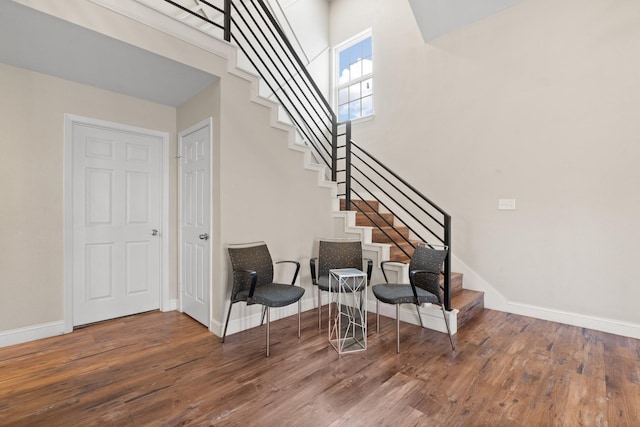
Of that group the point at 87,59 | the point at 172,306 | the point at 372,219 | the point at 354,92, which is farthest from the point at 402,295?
the point at 354,92

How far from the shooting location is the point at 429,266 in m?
2.75

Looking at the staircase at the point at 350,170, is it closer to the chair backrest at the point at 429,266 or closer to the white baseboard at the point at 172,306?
the chair backrest at the point at 429,266

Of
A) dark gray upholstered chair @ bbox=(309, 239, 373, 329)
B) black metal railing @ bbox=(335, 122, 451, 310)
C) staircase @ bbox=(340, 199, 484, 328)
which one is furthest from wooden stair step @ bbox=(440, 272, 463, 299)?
dark gray upholstered chair @ bbox=(309, 239, 373, 329)

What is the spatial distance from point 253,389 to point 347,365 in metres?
0.71

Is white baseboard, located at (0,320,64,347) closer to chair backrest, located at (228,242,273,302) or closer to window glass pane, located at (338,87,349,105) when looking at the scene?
chair backrest, located at (228,242,273,302)

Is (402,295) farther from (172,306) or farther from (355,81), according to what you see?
(355,81)

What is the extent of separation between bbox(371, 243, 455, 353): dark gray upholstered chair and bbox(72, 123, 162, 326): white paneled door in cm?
259

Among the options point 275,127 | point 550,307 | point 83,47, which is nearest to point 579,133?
point 550,307

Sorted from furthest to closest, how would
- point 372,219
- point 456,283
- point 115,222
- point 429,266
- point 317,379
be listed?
point 372,219
point 456,283
point 115,222
point 429,266
point 317,379

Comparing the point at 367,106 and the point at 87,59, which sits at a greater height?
the point at 367,106

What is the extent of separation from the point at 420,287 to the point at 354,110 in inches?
134

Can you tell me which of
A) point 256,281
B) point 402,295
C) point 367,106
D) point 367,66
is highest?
point 367,66

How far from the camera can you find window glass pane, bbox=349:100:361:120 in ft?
16.6

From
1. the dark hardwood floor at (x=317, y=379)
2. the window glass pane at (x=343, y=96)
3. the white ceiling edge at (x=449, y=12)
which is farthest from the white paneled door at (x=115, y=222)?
the white ceiling edge at (x=449, y=12)
